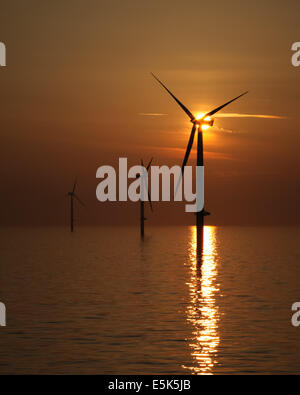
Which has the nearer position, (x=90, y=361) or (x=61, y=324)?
(x=90, y=361)

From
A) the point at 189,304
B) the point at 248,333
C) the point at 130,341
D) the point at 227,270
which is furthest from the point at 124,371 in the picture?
the point at 227,270

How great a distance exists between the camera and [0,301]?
65562 mm

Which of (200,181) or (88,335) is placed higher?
(200,181)

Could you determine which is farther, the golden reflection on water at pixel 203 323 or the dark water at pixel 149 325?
the golden reflection on water at pixel 203 323

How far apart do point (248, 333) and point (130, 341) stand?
7620 mm

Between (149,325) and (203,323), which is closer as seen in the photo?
(149,325)

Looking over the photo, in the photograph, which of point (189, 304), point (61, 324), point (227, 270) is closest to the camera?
point (61, 324)

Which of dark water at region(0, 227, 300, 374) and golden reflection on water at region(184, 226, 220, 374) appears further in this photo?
golden reflection on water at region(184, 226, 220, 374)

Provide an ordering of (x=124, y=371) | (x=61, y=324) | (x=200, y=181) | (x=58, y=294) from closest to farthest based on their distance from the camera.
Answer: (x=124, y=371) < (x=61, y=324) < (x=58, y=294) < (x=200, y=181)

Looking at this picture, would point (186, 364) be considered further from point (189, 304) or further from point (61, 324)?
point (189, 304)

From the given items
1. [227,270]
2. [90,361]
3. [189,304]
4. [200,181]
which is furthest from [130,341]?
[227,270]

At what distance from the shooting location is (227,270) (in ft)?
368

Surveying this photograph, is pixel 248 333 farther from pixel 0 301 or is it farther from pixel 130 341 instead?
pixel 0 301
